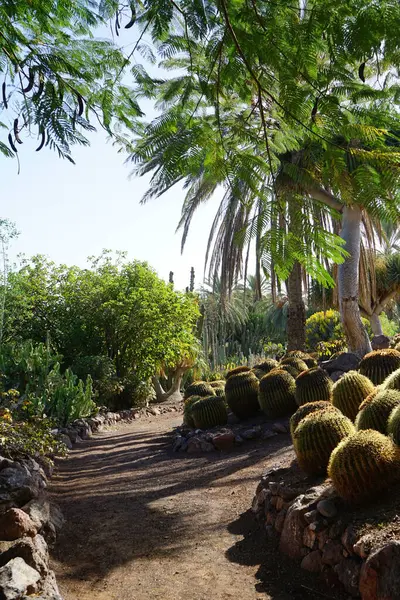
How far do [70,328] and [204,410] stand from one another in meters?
7.01

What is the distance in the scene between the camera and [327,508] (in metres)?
4.15

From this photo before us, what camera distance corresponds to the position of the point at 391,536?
3438mm

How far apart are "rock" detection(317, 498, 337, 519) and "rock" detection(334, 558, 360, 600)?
44 cm

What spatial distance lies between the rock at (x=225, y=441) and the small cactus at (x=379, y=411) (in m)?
4.03

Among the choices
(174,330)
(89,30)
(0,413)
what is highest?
(89,30)

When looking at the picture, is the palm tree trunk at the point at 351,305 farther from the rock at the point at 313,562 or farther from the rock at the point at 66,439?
the rock at the point at 313,562

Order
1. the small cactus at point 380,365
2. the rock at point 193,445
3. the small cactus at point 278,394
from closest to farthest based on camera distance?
the small cactus at point 380,365 < the rock at point 193,445 < the small cactus at point 278,394

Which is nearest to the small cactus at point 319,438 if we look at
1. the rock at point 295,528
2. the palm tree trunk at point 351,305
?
the rock at point 295,528

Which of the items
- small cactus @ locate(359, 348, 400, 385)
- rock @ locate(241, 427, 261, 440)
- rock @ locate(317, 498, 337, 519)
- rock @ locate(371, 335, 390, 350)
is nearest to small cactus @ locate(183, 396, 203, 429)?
rock @ locate(241, 427, 261, 440)

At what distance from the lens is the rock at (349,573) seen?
A: 3.44m

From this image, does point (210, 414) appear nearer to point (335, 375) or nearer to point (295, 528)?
point (335, 375)

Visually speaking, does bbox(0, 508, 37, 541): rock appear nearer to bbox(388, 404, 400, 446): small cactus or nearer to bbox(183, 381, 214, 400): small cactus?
bbox(388, 404, 400, 446): small cactus

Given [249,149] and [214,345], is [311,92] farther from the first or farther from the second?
[214,345]

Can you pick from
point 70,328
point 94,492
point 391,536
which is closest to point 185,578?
point 391,536
